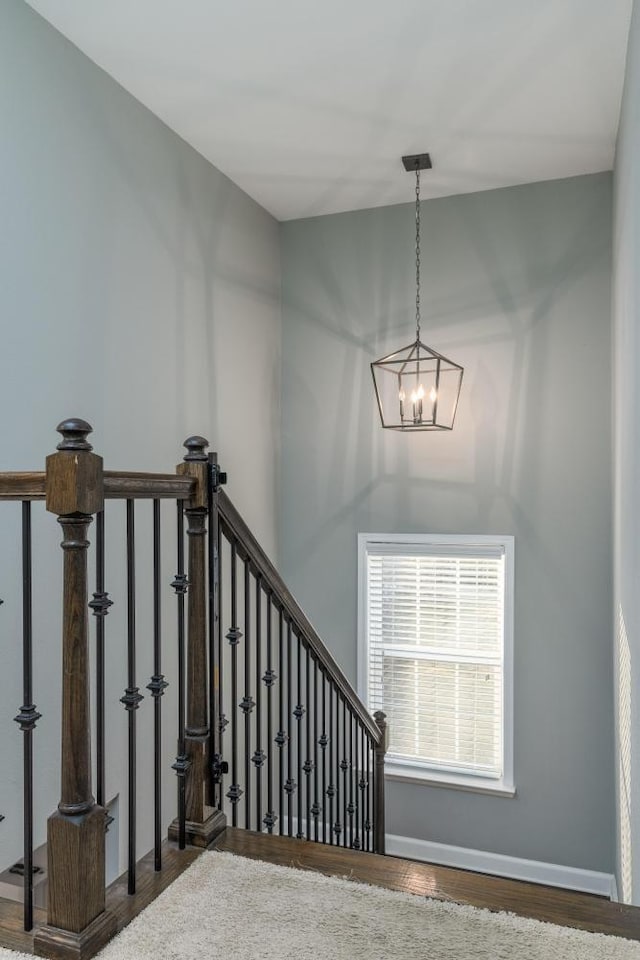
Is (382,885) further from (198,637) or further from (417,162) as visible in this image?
(417,162)

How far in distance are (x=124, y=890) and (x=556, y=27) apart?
3092mm

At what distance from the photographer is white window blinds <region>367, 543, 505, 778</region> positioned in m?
4.15

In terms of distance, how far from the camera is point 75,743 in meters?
1.34

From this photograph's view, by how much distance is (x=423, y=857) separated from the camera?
165 inches

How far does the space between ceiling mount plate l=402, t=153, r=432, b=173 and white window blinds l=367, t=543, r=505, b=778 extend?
6.90 feet

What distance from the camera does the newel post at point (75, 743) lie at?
1.31 metres

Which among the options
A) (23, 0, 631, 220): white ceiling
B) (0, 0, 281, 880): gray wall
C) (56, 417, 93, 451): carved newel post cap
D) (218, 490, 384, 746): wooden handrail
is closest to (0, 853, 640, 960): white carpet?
(218, 490, 384, 746): wooden handrail

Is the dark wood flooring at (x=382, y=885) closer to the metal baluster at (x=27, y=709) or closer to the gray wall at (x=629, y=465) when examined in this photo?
the metal baluster at (x=27, y=709)

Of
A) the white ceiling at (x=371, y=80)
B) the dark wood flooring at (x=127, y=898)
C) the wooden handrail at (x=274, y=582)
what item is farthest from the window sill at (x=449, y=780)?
the white ceiling at (x=371, y=80)

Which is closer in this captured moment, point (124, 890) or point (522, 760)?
point (124, 890)

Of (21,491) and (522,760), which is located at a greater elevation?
(21,491)

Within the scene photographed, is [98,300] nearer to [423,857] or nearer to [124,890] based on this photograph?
[124,890]

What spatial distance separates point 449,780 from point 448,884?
2795mm

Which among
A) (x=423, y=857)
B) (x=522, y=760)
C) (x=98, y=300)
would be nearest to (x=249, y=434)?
(x=98, y=300)
